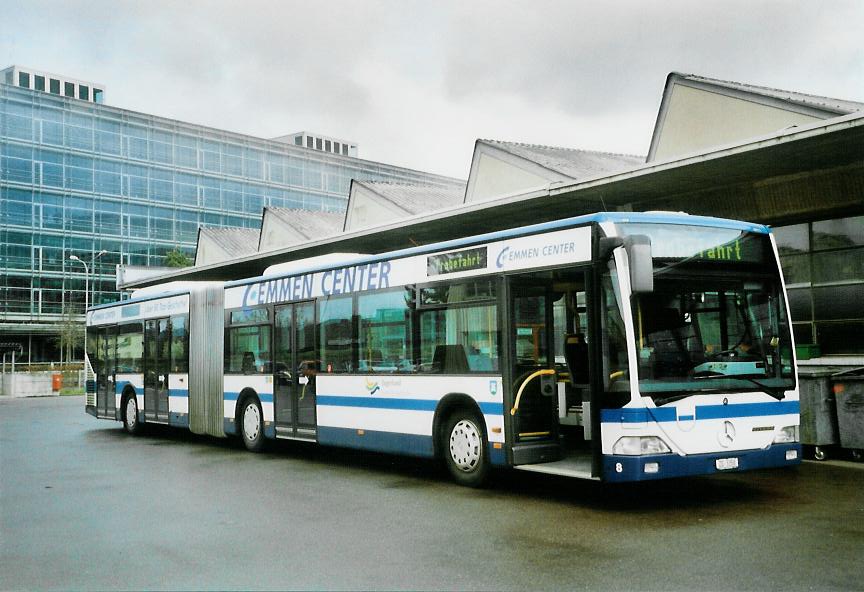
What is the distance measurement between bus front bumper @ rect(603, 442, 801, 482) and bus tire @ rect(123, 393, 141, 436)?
14077 mm

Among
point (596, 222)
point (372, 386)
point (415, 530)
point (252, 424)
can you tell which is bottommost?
point (415, 530)

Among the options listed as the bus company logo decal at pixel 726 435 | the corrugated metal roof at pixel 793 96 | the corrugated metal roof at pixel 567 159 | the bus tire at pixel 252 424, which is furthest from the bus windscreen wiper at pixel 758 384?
the corrugated metal roof at pixel 567 159

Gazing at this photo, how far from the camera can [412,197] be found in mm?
39562

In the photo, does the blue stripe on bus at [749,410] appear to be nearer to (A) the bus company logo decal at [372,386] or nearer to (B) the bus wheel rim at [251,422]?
(A) the bus company logo decal at [372,386]

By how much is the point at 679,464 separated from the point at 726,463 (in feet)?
1.87

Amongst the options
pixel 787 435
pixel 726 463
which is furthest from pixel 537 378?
pixel 787 435

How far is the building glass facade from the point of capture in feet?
51.9

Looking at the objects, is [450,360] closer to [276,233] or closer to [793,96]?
[793,96]

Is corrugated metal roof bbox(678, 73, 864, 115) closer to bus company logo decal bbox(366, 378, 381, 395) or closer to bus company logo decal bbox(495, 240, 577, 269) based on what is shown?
bus company logo decal bbox(495, 240, 577, 269)

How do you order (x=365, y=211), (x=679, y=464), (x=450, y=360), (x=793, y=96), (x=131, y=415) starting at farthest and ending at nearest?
1. (x=365, y=211)
2. (x=793, y=96)
3. (x=131, y=415)
4. (x=450, y=360)
5. (x=679, y=464)

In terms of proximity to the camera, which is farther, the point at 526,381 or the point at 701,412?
the point at 526,381

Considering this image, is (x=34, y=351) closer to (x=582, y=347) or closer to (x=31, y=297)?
(x=31, y=297)

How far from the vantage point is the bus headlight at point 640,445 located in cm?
895

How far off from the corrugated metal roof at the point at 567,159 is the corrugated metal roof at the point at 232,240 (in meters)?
21.6
